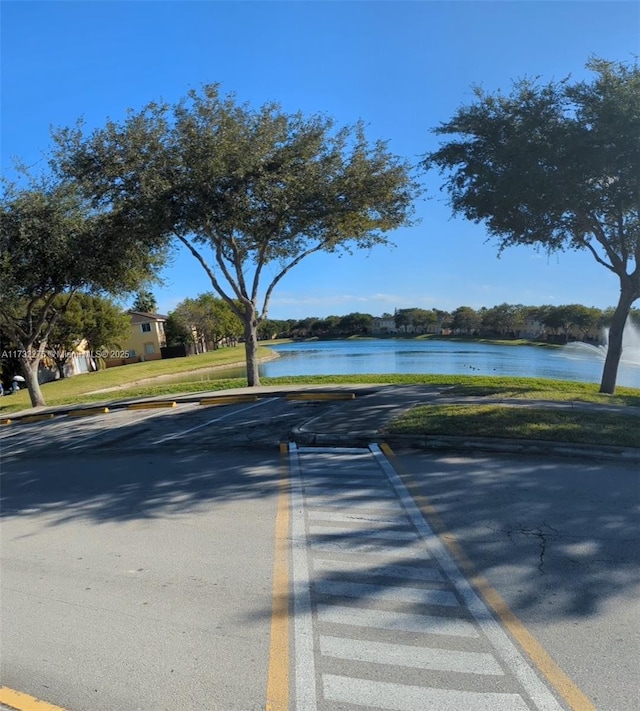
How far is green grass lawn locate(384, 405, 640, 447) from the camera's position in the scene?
8.02 metres

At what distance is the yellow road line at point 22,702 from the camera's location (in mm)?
2988

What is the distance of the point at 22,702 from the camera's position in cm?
305

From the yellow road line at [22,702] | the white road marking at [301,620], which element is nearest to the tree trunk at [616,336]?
the white road marking at [301,620]

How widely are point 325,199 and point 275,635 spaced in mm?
13264

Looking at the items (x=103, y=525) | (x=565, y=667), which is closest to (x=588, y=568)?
(x=565, y=667)

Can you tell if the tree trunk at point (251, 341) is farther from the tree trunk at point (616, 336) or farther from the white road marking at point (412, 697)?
the white road marking at point (412, 697)

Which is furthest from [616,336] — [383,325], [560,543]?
[383,325]

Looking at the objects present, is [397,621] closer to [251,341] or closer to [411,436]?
[411,436]

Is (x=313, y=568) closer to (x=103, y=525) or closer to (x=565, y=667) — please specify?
(x=565, y=667)

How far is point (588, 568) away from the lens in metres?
4.27

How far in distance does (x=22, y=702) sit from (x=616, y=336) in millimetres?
15464

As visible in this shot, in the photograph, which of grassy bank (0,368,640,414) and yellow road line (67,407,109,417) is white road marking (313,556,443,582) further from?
yellow road line (67,407,109,417)

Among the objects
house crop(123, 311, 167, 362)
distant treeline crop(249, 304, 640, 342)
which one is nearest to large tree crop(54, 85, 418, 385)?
distant treeline crop(249, 304, 640, 342)

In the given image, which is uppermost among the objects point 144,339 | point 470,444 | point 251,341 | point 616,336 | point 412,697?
point 144,339
